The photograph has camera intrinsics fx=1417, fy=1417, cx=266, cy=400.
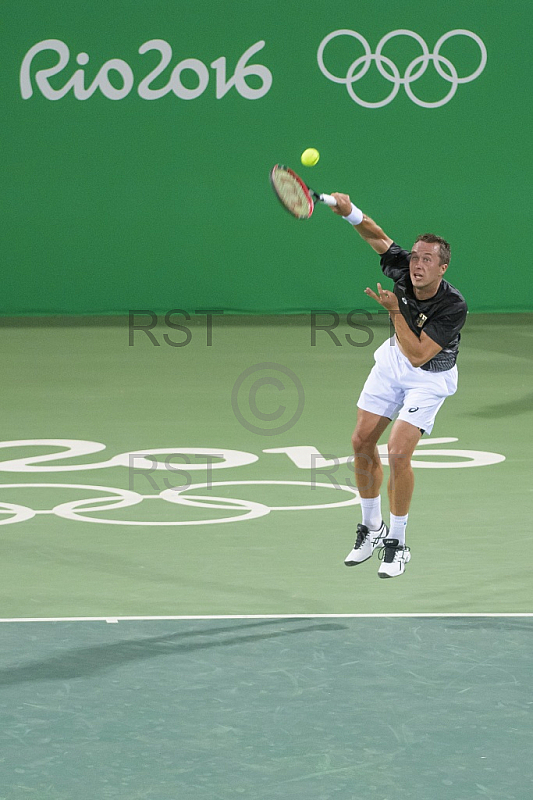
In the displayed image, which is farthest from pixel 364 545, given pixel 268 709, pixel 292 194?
pixel 268 709

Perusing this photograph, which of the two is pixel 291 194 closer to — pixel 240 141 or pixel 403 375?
pixel 403 375

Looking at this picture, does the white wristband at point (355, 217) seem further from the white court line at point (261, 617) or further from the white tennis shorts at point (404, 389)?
the white court line at point (261, 617)

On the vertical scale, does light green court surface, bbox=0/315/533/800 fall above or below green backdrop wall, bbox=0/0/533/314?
below

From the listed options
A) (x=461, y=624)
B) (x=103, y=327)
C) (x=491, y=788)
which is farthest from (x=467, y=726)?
(x=103, y=327)

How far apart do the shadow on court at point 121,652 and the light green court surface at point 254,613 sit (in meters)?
0.01

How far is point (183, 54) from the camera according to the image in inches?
671

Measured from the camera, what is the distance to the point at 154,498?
8.52m

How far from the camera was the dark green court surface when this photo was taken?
14.2 feet

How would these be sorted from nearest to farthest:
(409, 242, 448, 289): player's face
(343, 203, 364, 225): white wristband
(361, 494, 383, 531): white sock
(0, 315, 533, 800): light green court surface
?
(0, 315, 533, 800): light green court surface → (409, 242, 448, 289): player's face → (343, 203, 364, 225): white wristband → (361, 494, 383, 531): white sock

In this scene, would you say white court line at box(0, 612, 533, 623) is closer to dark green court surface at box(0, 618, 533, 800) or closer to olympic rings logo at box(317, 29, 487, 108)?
dark green court surface at box(0, 618, 533, 800)

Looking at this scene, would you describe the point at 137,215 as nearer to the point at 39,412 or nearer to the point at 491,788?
the point at 39,412

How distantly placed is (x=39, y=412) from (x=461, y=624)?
612cm

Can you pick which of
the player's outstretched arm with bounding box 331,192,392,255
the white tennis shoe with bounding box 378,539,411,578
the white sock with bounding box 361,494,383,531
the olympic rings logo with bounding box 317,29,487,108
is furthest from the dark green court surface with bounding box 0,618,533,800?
the olympic rings logo with bounding box 317,29,487,108

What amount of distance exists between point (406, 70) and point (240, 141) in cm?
221
